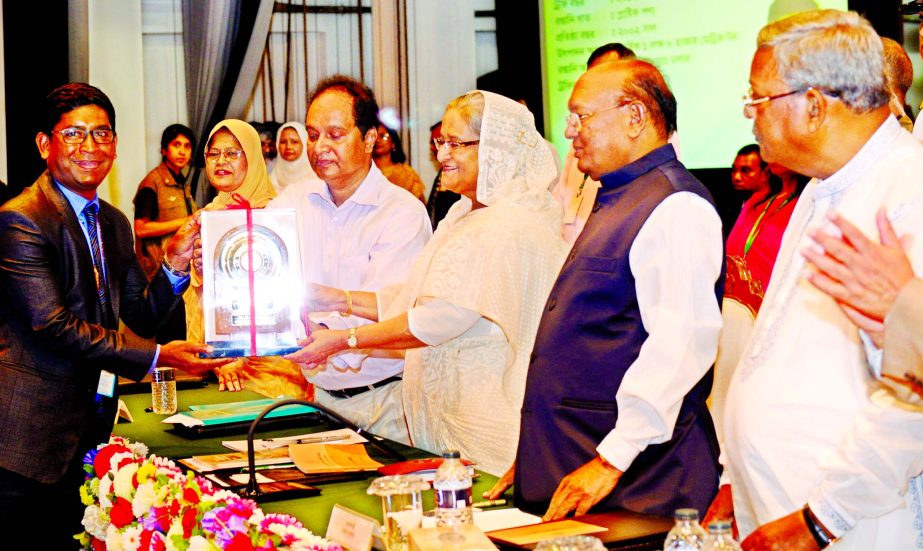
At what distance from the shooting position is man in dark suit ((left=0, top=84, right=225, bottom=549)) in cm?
302

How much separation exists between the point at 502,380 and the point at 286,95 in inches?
225

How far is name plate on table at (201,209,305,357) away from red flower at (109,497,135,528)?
535 mm

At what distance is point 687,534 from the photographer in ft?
4.87

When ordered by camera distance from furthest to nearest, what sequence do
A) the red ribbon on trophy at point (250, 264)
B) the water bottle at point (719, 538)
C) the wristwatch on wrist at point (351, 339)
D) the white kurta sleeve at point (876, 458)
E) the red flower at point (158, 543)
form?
the wristwatch on wrist at point (351, 339), the red ribbon on trophy at point (250, 264), the red flower at point (158, 543), the white kurta sleeve at point (876, 458), the water bottle at point (719, 538)

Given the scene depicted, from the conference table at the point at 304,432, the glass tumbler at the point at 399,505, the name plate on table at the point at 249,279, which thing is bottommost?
the conference table at the point at 304,432

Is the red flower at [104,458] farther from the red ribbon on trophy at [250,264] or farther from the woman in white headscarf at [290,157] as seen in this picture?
the woman in white headscarf at [290,157]

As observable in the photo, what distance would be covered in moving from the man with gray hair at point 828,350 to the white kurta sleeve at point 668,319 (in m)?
0.26

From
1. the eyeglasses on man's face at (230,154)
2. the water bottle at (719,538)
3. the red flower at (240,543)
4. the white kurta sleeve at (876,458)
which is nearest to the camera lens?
the water bottle at (719,538)

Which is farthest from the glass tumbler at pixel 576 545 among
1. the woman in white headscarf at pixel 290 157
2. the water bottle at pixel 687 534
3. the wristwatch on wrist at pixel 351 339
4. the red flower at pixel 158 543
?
the woman in white headscarf at pixel 290 157

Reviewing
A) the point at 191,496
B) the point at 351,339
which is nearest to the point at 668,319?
the point at 191,496

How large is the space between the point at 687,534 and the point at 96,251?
2.33 meters

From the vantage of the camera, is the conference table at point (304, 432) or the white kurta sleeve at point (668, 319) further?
the white kurta sleeve at point (668, 319)

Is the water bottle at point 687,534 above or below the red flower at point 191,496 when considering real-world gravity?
above

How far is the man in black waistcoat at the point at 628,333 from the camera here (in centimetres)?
219
